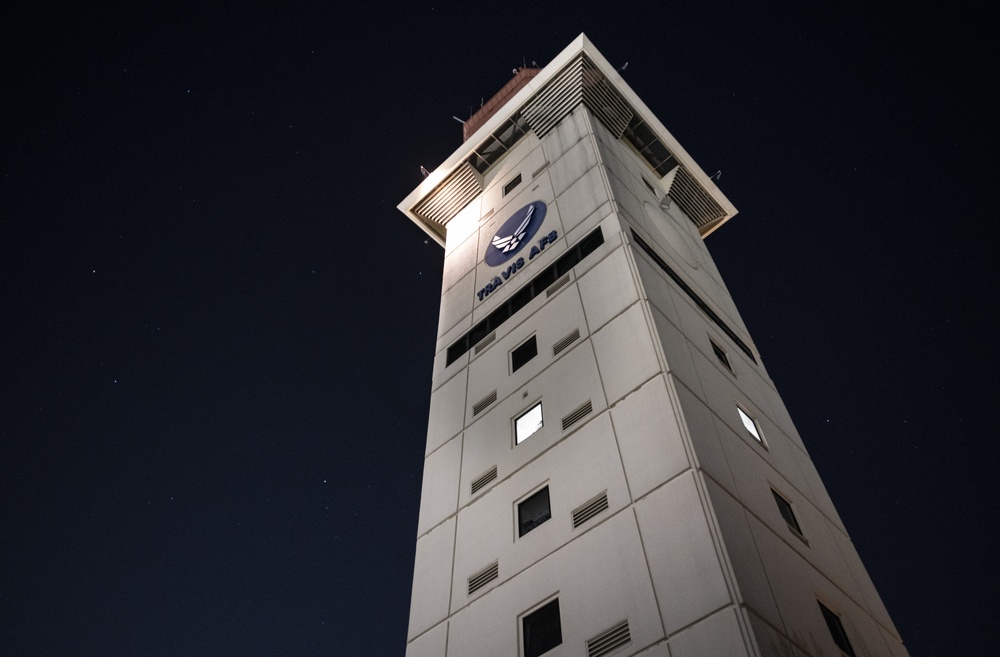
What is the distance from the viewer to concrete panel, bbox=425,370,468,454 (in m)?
18.8

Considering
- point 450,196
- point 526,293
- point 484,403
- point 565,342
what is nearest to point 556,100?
point 450,196

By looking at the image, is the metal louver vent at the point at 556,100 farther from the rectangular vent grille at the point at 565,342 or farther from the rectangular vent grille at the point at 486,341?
the rectangular vent grille at the point at 565,342

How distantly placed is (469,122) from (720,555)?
3059cm

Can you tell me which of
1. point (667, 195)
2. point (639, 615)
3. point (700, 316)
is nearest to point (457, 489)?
point (639, 615)

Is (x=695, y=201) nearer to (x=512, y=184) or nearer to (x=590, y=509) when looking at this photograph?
(x=512, y=184)

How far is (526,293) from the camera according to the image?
69.4 feet

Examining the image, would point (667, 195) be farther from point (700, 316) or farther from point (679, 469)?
point (679, 469)

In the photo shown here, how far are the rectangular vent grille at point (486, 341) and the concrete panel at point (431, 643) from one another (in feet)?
26.9

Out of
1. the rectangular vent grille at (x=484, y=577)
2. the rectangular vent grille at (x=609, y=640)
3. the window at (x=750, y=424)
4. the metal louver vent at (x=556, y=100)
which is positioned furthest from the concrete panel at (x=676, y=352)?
the metal louver vent at (x=556, y=100)

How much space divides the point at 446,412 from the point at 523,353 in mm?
2392

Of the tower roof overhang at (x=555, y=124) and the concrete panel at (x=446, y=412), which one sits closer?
the concrete panel at (x=446, y=412)

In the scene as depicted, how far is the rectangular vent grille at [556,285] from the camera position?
65.3 feet

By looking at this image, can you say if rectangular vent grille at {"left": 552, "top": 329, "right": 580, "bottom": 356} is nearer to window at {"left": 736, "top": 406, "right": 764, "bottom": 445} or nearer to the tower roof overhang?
window at {"left": 736, "top": 406, "right": 764, "bottom": 445}

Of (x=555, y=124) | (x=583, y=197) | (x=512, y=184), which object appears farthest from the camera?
(x=555, y=124)
